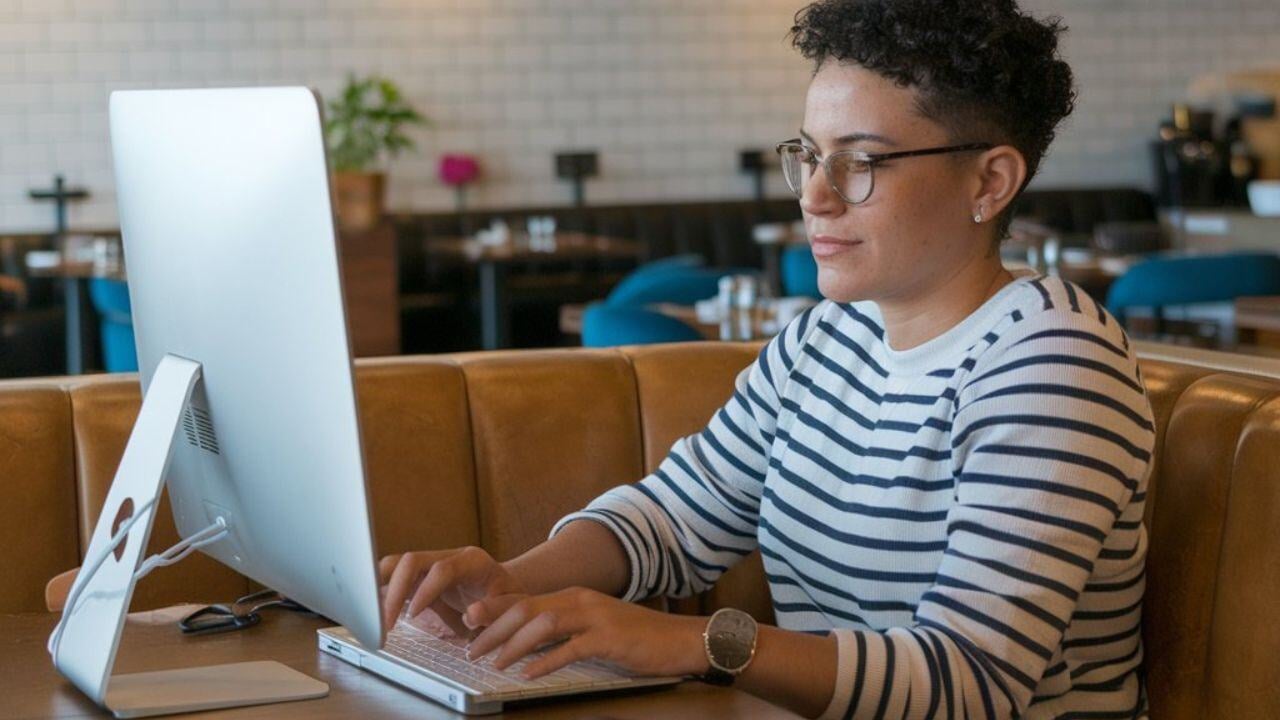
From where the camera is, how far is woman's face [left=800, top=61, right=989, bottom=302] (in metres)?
1.67

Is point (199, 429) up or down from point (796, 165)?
down

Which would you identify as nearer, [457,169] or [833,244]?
[833,244]

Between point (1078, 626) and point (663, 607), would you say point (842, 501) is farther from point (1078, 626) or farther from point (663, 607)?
point (663, 607)

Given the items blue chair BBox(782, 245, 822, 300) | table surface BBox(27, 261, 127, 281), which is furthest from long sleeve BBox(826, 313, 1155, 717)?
table surface BBox(27, 261, 127, 281)

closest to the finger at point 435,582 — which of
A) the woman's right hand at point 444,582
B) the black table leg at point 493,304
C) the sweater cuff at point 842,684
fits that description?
the woman's right hand at point 444,582

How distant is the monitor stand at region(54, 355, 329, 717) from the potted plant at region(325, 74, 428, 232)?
6907 mm

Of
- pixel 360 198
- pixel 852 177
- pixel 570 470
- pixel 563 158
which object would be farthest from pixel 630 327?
pixel 563 158

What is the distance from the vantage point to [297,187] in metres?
1.18

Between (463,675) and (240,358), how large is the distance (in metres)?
0.33

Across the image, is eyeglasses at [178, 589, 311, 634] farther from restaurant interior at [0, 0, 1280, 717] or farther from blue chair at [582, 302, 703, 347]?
restaurant interior at [0, 0, 1280, 717]

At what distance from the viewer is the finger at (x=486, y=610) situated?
1.47 m

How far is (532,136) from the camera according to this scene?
9.53 m

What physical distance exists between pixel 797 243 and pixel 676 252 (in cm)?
97

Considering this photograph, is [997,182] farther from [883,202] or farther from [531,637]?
[531,637]
